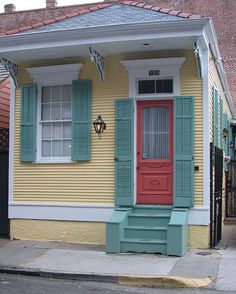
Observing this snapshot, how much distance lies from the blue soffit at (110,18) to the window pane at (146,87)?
1.33 metres

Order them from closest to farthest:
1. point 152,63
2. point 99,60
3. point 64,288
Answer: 1. point 64,288
2. point 152,63
3. point 99,60

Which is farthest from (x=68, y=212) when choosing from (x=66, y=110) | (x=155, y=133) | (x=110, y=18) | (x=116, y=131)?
(x=110, y=18)

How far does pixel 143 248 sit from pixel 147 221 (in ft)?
2.44

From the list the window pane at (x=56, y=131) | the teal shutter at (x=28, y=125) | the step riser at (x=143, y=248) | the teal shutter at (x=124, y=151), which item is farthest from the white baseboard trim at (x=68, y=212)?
the window pane at (x=56, y=131)

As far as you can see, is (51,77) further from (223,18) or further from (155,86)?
(223,18)

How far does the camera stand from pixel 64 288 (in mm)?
7809

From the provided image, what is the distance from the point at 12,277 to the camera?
860 cm

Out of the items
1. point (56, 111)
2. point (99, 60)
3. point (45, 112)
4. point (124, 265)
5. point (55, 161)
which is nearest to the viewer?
point (124, 265)

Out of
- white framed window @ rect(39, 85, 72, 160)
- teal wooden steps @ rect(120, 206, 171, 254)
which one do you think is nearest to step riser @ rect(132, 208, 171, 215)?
teal wooden steps @ rect(120, 206, 171, 254)

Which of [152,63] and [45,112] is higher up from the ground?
[152,63]

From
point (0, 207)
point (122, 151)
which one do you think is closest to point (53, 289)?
point (122, 151)

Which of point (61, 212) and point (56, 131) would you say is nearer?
point (61, 212)

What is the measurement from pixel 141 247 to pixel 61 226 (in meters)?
2.21

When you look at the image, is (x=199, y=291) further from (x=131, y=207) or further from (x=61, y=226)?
(x=61, y=226)
